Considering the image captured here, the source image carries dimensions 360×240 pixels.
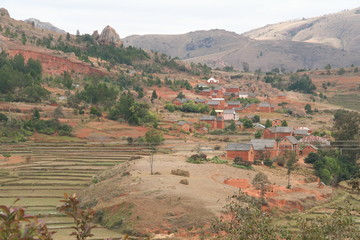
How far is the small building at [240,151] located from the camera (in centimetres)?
5791

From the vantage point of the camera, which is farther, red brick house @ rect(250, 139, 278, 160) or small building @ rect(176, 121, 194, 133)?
small building @ rect(176, 121, 194, 133)

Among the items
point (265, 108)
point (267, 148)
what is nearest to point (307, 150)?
point (267, 148)

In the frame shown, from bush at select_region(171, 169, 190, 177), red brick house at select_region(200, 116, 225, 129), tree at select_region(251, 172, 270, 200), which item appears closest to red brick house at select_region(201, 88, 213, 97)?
red brick house at select_region(200, 116, 225, 129)

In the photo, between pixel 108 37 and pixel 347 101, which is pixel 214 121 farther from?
pixel 108 37

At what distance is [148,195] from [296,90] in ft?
354

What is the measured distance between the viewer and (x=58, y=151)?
58156 millimetres

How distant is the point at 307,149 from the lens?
6612 cm

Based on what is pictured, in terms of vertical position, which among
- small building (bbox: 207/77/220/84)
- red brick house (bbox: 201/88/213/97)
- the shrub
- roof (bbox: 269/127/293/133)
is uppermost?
small building (bbox: 207/77/220/84)

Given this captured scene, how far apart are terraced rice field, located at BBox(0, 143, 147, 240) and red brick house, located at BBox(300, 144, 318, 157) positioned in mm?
22728

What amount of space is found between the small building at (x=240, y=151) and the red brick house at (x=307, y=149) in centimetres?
1110

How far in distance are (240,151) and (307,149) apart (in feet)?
43.1

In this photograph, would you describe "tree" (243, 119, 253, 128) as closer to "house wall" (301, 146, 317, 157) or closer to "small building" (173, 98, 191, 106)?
"house wall" (301, 146, 317, 157)

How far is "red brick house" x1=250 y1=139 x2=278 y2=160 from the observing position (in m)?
60.9

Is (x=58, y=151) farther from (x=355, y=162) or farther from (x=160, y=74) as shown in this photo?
(x=160, y=74)
